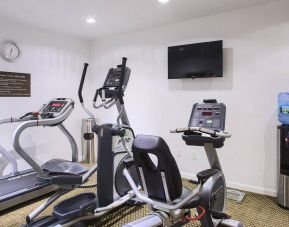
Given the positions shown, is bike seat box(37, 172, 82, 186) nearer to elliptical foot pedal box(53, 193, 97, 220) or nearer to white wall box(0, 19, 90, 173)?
elliptical foot pedal box(53, 193, 97, 220)

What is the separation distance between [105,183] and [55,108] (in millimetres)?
1106

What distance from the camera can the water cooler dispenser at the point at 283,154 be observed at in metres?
2.97

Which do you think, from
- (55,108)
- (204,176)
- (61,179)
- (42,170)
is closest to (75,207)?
(61,179)

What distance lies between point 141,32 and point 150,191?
324 centimetres

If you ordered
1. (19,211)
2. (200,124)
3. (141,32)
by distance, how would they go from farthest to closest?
(141,32) → (19,211) → (200,124)

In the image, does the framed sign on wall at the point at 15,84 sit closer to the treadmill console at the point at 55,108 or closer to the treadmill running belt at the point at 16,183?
the treadmill console at the point at 55,108

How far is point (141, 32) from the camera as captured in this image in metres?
4.50

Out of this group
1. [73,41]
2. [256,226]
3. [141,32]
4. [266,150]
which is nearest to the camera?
[256,226]

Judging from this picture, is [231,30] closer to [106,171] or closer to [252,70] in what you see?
[252,70]

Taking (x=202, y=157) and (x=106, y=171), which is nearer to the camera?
(x=106, y=171)

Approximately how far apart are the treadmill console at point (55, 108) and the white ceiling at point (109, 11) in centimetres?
126

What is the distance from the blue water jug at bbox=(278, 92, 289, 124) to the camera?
2.98 m

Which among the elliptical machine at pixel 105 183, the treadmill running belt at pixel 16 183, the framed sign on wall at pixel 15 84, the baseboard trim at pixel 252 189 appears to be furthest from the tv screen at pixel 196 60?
the treadmill running belt at pixel 16 183

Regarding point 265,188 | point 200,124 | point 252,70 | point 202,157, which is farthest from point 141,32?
point 265,188
